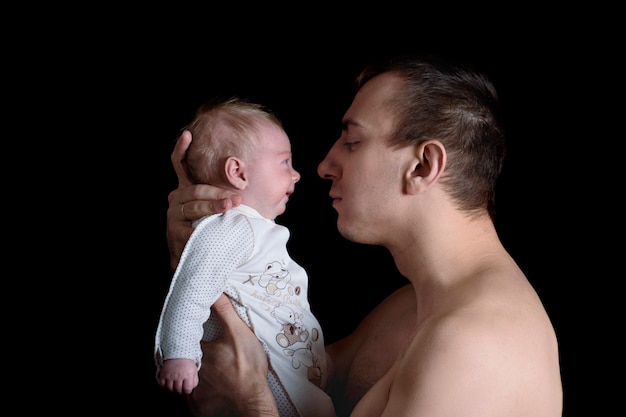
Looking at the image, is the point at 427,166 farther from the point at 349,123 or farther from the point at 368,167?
the point at 349,123

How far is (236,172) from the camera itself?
2.39m

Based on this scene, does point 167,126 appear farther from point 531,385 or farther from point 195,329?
point 531,385

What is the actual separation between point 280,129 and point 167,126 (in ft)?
3.30

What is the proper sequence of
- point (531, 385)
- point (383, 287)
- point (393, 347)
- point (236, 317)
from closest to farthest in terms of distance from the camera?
point (531, 385)
point (236, 317)
point (393, 347)
point (383, 287)

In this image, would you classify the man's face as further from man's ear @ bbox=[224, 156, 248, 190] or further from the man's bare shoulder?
the man's bare shoulder

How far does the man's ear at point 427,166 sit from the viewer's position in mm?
2109

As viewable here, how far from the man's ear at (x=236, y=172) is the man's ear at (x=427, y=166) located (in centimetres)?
50

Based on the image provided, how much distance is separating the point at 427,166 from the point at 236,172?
566mm

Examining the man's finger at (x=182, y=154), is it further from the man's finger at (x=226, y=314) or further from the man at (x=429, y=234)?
the man's finger at (x=226, y=314)

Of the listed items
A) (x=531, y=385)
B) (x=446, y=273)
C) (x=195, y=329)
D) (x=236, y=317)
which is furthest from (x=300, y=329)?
(x=531, y=385)

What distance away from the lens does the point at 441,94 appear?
7.14ft

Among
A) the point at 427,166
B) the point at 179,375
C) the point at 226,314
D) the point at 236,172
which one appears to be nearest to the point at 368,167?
the point at 427,166

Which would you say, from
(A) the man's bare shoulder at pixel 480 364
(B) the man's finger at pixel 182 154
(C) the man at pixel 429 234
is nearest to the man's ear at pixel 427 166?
(C) the man at pixel 429 234

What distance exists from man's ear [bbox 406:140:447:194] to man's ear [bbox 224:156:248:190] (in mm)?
499
